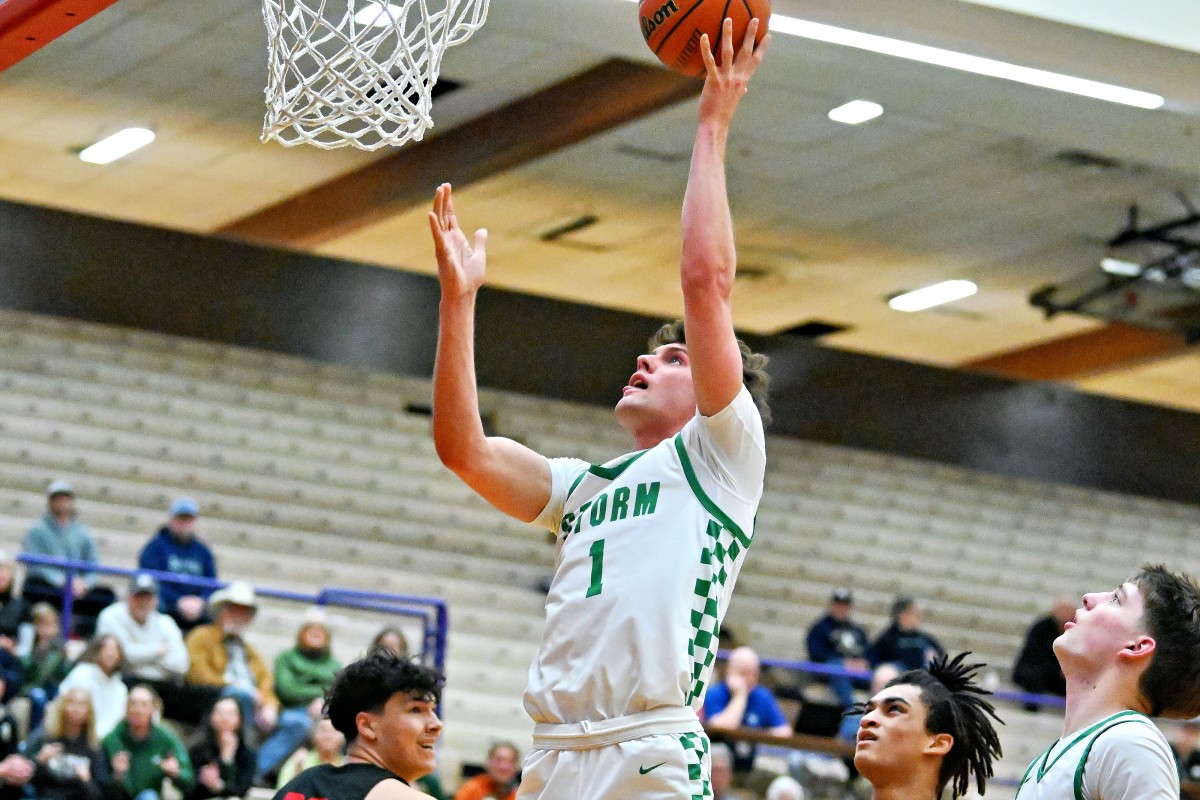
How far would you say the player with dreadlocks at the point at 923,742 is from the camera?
3.96 meters

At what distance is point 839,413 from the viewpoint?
18.5 m

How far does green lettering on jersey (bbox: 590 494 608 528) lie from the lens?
145 inches

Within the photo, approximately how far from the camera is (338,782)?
445cm

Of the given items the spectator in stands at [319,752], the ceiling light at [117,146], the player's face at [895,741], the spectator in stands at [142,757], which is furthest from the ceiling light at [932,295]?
the player's face at [895,741]

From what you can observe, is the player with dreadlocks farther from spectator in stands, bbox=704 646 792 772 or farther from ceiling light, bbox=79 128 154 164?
ceiling light, bbox=79 128 154 164

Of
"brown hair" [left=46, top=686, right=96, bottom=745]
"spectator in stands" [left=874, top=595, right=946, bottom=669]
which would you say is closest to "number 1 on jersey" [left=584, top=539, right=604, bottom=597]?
"brown hair" [left=46, top=686, right=96, bottom=745]

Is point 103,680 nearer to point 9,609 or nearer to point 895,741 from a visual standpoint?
point 9,609

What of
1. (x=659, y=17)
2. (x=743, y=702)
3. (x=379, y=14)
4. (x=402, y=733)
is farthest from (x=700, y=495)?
(x=743, y=702)

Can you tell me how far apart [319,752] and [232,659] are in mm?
1456

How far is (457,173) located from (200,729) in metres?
5.25

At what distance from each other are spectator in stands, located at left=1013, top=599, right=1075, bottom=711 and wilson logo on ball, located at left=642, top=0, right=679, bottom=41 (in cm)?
1232

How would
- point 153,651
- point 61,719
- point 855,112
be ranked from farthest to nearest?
point 855,112 → point 153,651 → point 61,719

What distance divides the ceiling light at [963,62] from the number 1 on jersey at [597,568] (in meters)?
6.39

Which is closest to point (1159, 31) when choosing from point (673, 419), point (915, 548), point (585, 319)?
point (673, 419)
